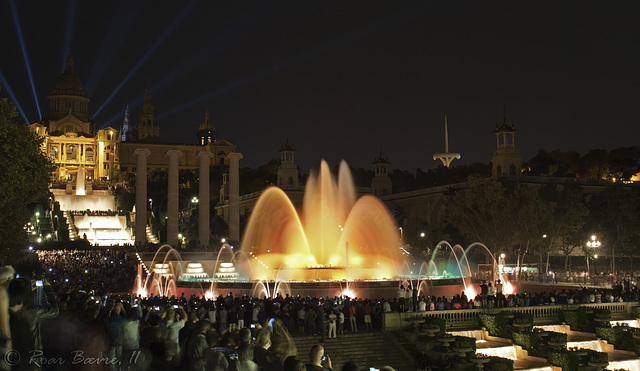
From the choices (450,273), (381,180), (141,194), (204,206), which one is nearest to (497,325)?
(450,273)

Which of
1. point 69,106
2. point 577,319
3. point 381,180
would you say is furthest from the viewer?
point 69,106

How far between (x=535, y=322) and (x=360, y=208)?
1136 inches

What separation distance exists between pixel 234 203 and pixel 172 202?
19.9 ft

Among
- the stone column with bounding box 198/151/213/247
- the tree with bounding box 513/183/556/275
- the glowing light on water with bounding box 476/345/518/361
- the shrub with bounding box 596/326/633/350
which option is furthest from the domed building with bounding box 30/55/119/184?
the shrub with bounding box 596/326/633/350

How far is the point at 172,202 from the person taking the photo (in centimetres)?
6975

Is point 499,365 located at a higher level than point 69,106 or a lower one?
lower

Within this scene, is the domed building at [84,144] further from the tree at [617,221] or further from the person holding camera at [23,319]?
the person holding camera at [23,319]

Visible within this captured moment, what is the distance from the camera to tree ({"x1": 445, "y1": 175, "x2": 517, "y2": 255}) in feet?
190

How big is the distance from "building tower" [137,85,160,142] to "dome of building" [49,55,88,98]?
18403 mm

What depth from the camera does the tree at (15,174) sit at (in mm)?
31766

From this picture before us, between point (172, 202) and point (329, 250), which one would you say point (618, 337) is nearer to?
point (329, 250)

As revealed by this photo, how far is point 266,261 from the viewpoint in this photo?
163 feet

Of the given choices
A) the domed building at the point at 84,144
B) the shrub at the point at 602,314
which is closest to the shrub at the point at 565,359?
the shrub at the point at 602,314

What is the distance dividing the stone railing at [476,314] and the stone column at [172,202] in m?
40.7
